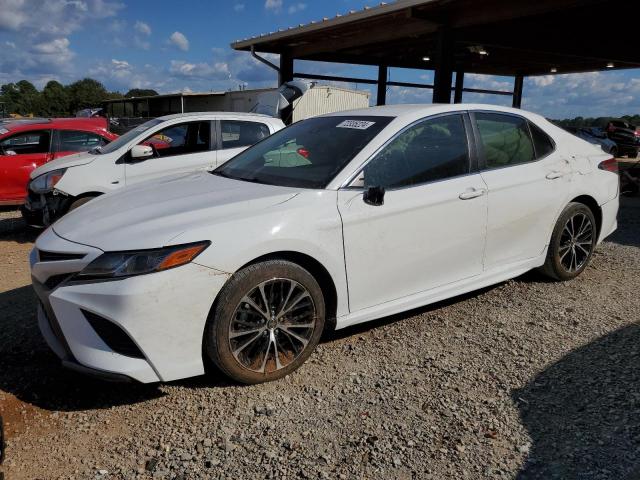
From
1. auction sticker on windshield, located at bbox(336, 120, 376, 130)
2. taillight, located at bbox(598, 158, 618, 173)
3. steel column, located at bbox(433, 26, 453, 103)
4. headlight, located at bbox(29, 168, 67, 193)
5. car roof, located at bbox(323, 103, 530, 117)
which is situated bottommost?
headlight, located at bbox(29, 168, 67, 193)

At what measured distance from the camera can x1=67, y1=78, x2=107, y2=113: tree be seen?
235 ft

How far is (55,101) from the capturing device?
246ft

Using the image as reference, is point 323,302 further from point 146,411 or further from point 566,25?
point 566,25

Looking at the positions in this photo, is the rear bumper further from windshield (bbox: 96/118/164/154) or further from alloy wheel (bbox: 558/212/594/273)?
windshield (bbox: 96/118/164/154)

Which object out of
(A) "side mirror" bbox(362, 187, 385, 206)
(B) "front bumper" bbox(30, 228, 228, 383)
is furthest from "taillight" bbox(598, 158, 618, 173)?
(B) "front bumper" bbox(30, 228, 228, 383)

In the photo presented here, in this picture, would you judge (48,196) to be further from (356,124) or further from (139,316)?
(139,316)

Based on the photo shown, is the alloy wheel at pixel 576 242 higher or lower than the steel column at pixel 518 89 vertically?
lower

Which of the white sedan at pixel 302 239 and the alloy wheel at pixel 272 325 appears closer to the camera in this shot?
the white sedan at pixel 302 239

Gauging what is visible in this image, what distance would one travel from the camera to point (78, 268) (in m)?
2.86

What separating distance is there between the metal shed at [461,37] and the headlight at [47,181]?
691 centimetres

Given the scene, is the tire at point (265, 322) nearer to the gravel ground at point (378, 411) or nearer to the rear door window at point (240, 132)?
the gravel ground at point (378, 411)

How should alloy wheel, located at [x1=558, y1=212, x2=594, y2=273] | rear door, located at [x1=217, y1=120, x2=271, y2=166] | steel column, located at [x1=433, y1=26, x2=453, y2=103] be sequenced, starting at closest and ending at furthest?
alloy wheel, located at [x1=558, y1=212, x2=594, y2=273], rear door, located at [x1=217, y1=120, x2=271, y2=166], steel column, located at [x1=433, y1=26, x2=453, y2=103]

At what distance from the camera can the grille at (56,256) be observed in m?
2.91

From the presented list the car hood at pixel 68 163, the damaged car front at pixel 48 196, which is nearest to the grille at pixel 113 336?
the damaged car front at pixel 48 196
